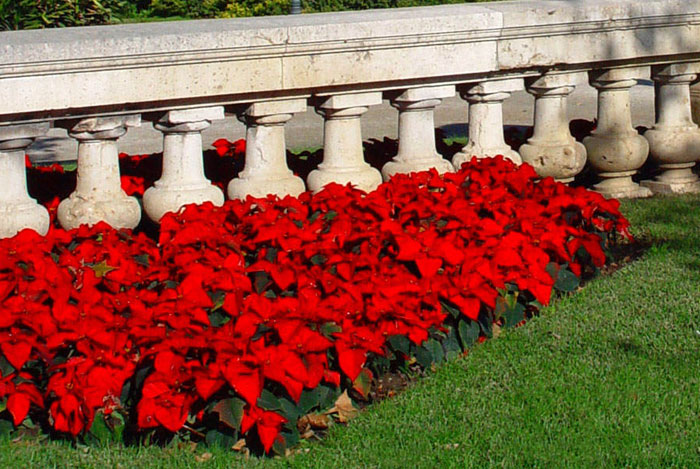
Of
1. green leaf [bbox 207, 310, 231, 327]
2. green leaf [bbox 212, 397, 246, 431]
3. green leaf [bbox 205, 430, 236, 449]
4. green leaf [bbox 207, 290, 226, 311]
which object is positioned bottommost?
green leaf [bbox 205, 430, 236, 449]

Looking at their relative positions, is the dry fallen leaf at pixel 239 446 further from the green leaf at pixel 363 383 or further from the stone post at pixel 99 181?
the stone post at pixel 99 181

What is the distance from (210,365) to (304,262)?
0.97 metres

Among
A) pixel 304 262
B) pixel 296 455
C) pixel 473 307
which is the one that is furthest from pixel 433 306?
pixel 296 455

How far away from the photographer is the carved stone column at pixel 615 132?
610 cm

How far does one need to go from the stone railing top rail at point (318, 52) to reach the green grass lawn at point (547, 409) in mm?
1382

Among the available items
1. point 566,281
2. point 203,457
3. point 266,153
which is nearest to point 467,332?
point 566,281

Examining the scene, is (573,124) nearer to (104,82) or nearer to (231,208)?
(231,208)

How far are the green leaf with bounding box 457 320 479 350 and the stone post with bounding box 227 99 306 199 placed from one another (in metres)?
1.24

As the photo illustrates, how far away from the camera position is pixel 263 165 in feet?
17.1

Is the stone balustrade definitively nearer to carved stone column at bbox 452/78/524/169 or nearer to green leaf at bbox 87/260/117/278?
carved stone column at bbox 452/78/524/169

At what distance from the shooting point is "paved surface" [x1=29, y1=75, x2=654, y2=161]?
1066 cm

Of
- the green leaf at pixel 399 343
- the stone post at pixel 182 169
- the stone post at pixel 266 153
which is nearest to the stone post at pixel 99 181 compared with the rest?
the stone post at pixel 182 169

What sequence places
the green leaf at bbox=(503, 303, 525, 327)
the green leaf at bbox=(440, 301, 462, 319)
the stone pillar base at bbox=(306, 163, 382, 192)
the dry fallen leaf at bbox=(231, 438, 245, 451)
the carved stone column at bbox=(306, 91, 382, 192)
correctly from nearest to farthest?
the dry fallen leaf at bbox=(231, 438, 245, 451) < the green leaf at bbox=(440, 301, 462, 319) < the green leaf at bbox=(503, 303, 525, 327) < the carved stone column at bbox=(306, 91, 382, 192) < the stone pillar base at bbox=(306, 163, 382, 192)

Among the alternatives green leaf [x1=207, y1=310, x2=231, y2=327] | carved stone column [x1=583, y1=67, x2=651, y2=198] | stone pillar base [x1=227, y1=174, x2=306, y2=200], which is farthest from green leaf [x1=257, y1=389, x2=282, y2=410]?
carved stone column [x1=583, y1=67, x2=651, y2=198]
